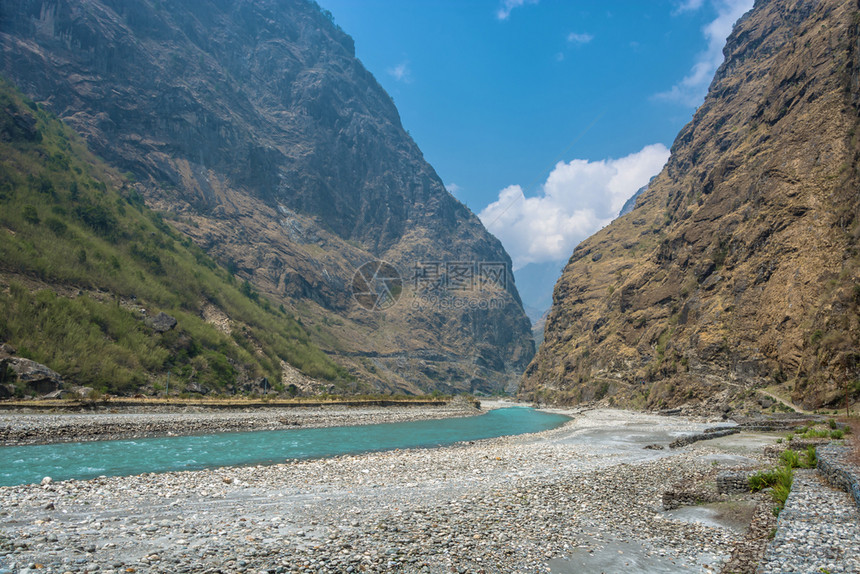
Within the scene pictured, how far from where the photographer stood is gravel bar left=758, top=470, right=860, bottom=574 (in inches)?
275

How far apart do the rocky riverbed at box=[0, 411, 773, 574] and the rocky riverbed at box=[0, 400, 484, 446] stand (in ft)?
58.3

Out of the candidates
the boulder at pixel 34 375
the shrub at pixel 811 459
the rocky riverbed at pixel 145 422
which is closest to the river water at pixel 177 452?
the rocky riverbed at pixel 145 422

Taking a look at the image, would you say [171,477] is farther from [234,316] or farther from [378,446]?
[234,316]

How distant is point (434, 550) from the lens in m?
10.1

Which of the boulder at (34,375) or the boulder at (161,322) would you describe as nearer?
the boulder at (34,375)

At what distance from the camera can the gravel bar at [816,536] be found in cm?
698

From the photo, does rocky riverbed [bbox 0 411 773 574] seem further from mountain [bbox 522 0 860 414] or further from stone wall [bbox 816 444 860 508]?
mountain [bbox 522 0 860 414]

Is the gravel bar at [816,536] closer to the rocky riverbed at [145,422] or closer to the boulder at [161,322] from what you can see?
the rocky riverbed at [145,422]

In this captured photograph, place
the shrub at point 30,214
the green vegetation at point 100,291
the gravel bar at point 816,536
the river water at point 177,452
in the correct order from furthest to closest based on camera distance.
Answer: the shrub at point 30,214 < the green vegetation at point 100,291 < the river water at point 177,452 < the gravel bar at point 816,536

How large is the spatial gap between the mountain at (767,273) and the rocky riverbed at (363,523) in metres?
30.0

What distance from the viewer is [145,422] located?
35.7 meters

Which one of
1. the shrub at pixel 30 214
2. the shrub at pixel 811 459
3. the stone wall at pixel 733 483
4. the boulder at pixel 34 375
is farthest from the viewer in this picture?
the shrub at pixel 30 214

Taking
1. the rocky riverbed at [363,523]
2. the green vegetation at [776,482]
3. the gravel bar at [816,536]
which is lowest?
the rocky riverbed at [363,523]

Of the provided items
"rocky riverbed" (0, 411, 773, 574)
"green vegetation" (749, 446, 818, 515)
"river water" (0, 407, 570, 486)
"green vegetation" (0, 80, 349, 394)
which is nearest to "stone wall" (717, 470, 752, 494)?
"green vegetation" (749, 446, 818, 515)
